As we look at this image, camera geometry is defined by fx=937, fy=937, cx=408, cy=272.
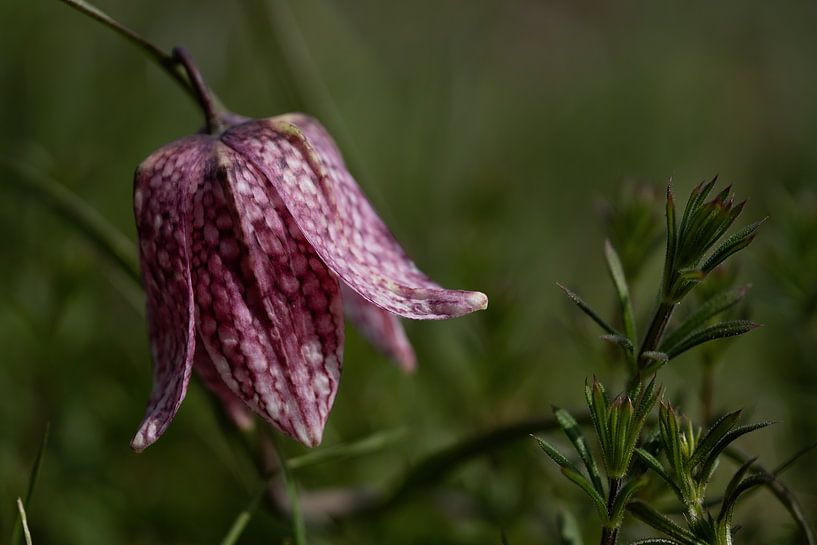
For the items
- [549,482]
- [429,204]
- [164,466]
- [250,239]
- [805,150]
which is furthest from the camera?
[805,150]

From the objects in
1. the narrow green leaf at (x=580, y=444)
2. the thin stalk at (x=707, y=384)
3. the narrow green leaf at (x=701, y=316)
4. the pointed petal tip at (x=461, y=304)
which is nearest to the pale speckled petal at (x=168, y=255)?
the pointed petal tip at (x=461, y=304)

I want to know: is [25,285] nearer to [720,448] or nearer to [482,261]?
[482,261]

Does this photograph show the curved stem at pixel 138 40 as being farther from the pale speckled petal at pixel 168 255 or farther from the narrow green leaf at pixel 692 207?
the narrow green leaf at pixel 692 207

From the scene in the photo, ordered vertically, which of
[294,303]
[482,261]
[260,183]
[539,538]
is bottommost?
[539,538]

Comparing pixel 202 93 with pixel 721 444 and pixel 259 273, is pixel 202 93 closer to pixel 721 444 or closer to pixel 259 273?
pixel 259 273

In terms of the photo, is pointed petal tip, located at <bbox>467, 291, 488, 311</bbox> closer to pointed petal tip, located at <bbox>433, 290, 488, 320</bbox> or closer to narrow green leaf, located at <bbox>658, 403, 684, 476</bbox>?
pointed petal tip, located at <bbox>433, 290, 488, 320</bbox>

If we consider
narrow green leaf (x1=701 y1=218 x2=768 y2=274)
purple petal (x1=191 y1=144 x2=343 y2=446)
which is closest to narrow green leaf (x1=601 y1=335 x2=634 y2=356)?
narrow green leaf (x1=701 y1=218 x2=768 y2=274)

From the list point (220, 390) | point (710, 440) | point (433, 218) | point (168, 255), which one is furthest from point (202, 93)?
point (433, 218)

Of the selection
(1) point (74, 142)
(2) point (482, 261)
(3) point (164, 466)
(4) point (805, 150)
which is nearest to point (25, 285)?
(3) point (164, 466)
